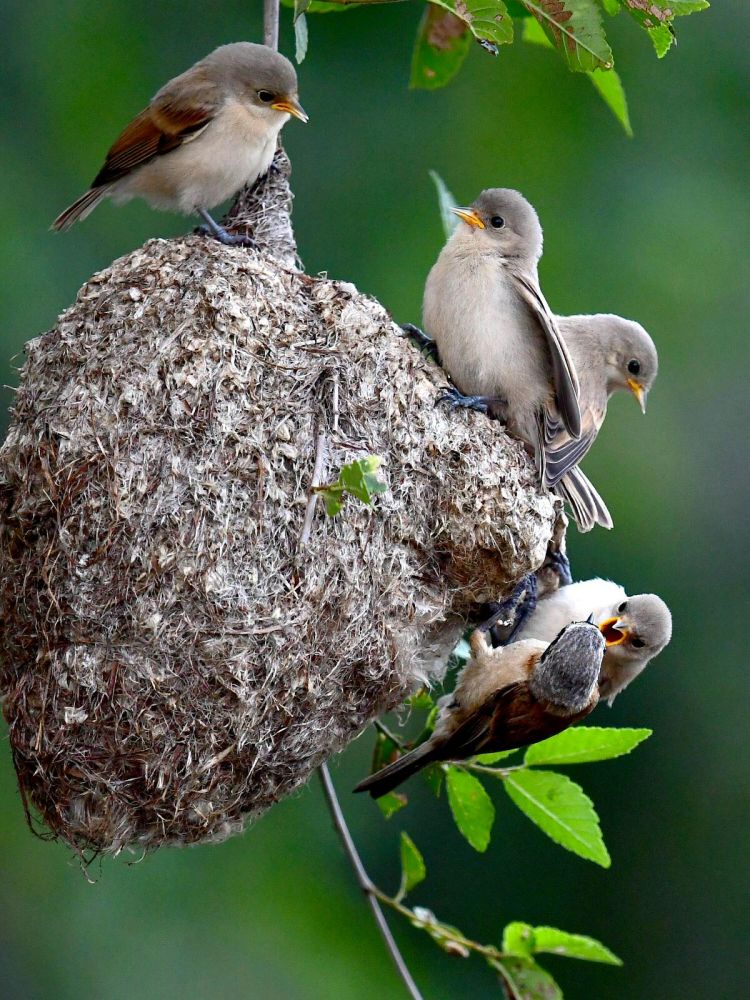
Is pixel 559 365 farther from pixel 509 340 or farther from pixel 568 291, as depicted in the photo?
pixel 568 291

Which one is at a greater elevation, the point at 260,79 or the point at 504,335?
the point at 260,79

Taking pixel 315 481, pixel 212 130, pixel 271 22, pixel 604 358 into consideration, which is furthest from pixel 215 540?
pixel 604 358

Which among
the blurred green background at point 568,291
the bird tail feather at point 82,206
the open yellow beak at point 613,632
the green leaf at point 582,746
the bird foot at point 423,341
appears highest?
the bird tail feather at point 82,206

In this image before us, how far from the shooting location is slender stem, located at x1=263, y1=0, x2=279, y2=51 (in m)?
3.79

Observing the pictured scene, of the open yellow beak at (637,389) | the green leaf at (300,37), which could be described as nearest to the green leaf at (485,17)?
the green leaf at (300,37)

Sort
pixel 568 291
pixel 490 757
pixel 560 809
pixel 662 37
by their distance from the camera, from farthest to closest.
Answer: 1. pixel 568 291
2. pixel 490 757
3. pixel 560 809
4. pixel 662 37

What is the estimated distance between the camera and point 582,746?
3.65 meters

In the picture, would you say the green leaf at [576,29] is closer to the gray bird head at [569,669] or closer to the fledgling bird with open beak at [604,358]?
the fledgling bird with open beak at [604,358]

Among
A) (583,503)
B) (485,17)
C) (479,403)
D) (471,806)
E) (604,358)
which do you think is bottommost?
(471,806)

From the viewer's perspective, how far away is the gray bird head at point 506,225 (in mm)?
4098

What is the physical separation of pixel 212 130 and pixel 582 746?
1.99 metres

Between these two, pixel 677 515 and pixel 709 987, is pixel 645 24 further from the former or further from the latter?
pixel 709 987

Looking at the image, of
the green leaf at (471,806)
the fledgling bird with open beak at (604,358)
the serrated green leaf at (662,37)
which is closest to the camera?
the serrated green leaf at (662,37)

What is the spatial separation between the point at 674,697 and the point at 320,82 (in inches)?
178
